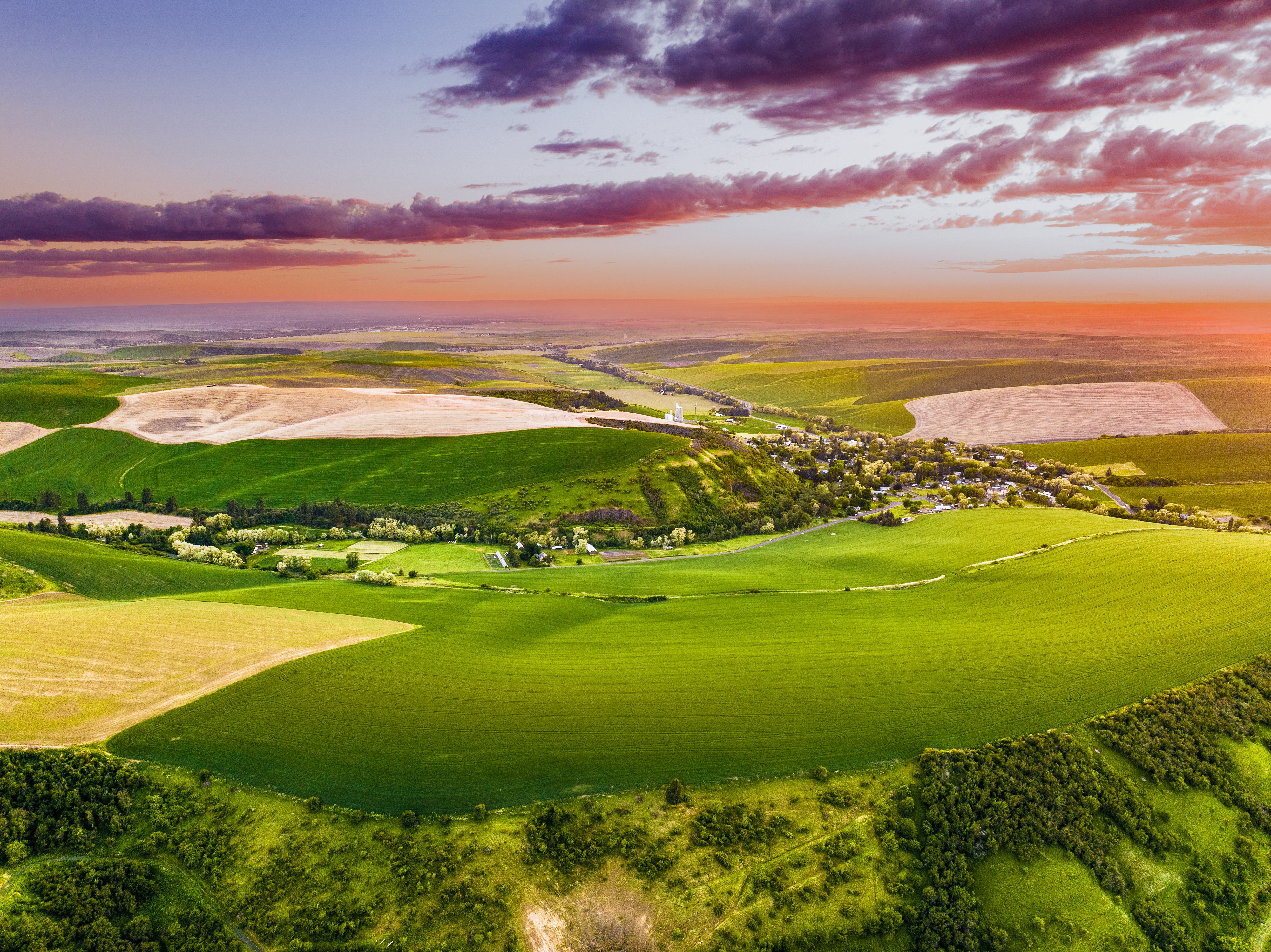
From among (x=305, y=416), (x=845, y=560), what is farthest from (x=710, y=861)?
(x=305, y=416)

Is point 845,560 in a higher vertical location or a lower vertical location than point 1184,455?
lower

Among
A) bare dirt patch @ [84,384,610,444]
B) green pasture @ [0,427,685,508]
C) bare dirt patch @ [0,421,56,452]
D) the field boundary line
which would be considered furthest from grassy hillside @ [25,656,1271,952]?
bare dirt patch @ [0,421,56,452]

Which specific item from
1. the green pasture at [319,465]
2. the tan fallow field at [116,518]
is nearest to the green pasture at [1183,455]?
the green pasture at [319,465]

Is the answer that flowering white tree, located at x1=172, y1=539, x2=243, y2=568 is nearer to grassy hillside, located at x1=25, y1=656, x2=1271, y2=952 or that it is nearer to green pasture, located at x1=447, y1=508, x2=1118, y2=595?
green pasture, located at x1=447, y1=508, x2=1118, y2=595

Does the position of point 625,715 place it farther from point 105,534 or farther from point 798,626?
point 105,534

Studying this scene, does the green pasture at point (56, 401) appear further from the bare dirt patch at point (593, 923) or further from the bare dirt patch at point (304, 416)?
the bare dirt patch at point (593, 923)

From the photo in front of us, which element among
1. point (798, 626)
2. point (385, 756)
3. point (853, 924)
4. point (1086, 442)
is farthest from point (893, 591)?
point (1086, 442)

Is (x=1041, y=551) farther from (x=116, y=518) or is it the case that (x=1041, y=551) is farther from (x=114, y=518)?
(x=114, y=518)
